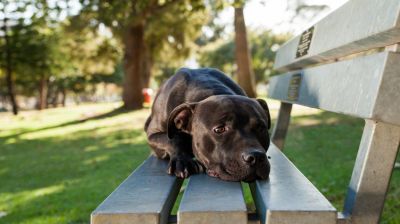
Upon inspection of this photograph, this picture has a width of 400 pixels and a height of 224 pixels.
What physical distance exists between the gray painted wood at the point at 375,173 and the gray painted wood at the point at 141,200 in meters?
0.83

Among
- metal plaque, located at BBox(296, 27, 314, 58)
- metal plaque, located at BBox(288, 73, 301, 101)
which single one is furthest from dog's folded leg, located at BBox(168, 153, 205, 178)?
metal plaque, located at BBox(296, 27, 314, 58)

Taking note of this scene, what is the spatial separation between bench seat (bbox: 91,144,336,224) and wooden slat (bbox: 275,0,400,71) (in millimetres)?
751

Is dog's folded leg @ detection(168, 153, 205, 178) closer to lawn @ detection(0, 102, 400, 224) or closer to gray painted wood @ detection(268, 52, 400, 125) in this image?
gray painted wood @ detection(268, 52, 400, 125)

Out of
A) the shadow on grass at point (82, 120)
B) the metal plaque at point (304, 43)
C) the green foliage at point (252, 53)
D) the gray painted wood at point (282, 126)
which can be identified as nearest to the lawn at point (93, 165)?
the gray painted wood at point (282, 126)

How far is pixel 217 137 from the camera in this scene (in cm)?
266

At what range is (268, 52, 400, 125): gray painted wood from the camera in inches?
72.7

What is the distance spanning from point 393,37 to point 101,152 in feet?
32.1

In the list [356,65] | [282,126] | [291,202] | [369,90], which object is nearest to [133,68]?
[282,126]

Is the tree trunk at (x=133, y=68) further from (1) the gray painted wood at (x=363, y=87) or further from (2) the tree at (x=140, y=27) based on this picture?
(1) the gray painted wood at (x=363, y=87)

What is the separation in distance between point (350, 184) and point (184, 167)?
0.99 m

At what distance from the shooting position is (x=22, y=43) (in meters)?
31.7

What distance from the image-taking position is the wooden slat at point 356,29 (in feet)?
6.41

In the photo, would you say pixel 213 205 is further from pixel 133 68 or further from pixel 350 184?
pixel 133 68

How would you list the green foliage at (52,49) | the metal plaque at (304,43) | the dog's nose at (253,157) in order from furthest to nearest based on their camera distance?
the green foliage at (52,49) → the metal plaque at (304,43) → the dog's nose at (253,157)
